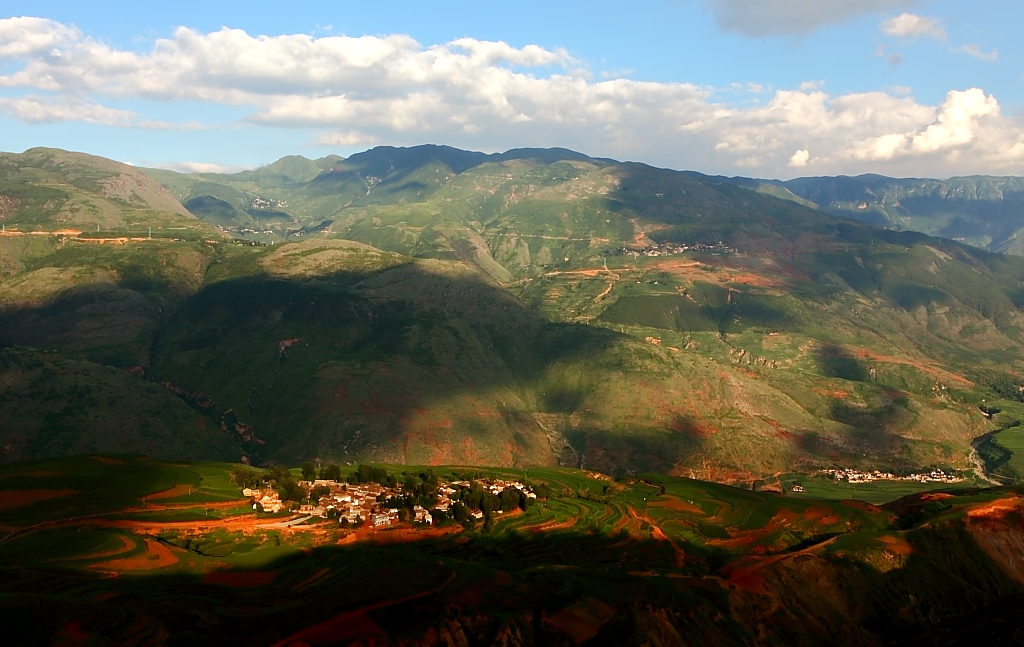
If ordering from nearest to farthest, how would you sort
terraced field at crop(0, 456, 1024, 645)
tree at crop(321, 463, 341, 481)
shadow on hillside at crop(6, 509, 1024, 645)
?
shadow on hillside at crop(6, 509, 1024, 645), terraced field at crop(0, 456, 1024, 645), tree at crop(321, 463, 341, 481)

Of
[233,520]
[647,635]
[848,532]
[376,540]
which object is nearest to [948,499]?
[848,532]

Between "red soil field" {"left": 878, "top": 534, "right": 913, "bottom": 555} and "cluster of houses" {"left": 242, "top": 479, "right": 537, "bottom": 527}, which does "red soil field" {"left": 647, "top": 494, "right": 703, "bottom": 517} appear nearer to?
"cluster of houses" {"left": 242, "top": 479, "right": 537, "bottom": 527}

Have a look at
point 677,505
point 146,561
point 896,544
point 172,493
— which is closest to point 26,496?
point 172,493

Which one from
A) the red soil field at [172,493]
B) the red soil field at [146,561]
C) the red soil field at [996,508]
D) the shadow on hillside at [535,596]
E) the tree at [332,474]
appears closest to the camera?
the shadow on hillside at [535,596]

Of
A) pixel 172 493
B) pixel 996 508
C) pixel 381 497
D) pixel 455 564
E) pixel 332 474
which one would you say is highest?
pixel 455 564

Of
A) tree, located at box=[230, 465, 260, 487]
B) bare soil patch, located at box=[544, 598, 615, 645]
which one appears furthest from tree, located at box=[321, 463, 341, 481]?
bare soil patch, located at box=[544, 598, 615, 645]

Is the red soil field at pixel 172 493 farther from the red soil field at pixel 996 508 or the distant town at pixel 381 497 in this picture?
the red soil field at pixel 996 508

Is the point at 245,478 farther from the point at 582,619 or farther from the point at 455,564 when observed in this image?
the point at 582,619

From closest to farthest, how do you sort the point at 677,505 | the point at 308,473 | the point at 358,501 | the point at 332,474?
the point at 358,501 → the point at 308,473 → the point at 332,474 → the point at 677,505

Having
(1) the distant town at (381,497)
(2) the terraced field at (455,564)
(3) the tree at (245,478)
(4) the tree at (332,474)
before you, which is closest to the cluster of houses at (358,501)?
(1) the distant town at (381,497)

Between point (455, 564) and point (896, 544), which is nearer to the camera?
point (455, 564)
